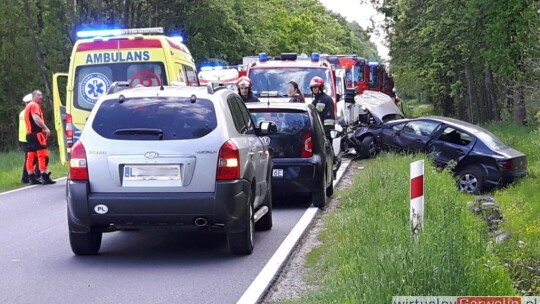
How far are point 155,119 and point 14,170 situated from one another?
13.2 metres

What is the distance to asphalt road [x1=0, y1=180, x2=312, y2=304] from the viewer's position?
736 centimetres

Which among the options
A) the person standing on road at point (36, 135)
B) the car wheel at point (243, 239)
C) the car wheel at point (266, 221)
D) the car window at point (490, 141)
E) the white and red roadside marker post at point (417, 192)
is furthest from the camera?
the car window at point (490, 141)

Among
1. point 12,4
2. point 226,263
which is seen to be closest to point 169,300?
point 226,263

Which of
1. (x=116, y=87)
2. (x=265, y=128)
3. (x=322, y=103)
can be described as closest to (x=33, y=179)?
(x=322, y=103)

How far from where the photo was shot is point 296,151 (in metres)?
12.6

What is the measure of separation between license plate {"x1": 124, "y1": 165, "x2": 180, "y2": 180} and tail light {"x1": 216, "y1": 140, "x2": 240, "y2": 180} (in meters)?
0.42

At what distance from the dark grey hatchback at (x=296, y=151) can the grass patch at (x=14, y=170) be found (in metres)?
6.60

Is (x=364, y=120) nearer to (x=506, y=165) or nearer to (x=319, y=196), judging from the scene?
(x=506, y=165)

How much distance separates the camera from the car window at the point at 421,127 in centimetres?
1917

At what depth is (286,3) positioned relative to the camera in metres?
88.8

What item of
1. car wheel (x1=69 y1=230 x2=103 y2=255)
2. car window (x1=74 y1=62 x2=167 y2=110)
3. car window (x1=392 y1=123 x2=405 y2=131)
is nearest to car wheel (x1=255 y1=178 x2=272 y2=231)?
car wheel (x1=69 y1=230 x2=103 y2=255)

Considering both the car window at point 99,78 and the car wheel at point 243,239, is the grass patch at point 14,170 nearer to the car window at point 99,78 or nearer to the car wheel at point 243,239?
the car window at point 99,78

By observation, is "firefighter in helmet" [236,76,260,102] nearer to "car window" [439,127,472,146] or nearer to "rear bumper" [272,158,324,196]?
"rear bumper" [272,158,324,196]

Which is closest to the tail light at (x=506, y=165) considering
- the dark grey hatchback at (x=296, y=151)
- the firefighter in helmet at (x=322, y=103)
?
the firefighter in helmet at (x=322, y=103)
